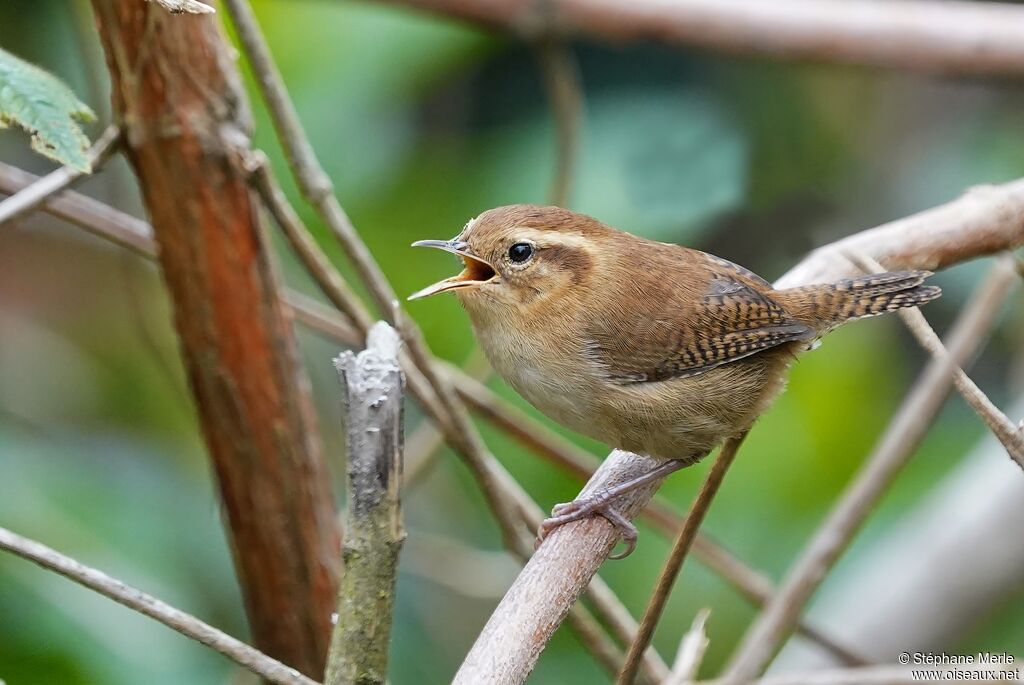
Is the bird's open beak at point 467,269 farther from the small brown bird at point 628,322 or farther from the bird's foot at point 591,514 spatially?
the bird's foot at point 591,514

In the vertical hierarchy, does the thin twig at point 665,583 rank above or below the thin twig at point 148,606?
below

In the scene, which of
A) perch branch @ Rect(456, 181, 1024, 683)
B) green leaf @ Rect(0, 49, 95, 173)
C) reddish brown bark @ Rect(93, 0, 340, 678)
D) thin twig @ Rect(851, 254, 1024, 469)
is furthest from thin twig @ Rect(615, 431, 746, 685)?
green leaf @ Rect(0, 49, 95, 173)

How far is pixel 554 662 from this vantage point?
11.5 ft

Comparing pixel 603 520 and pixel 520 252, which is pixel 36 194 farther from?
pixel 603 520

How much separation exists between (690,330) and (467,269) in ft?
1.72

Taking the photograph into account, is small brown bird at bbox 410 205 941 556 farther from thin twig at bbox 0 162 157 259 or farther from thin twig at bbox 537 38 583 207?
thin twig at bbox 537 38 583 207

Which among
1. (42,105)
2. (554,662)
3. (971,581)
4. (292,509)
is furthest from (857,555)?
(42,105)

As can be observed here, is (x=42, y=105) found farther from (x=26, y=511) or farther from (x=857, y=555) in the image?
(x=857, y=555)

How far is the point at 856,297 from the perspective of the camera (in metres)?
2.53

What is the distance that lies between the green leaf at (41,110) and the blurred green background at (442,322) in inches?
61.7

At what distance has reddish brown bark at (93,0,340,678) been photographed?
2.36 metres

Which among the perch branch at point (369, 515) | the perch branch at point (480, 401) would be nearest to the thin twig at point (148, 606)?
the perch branch at point (369, 515)

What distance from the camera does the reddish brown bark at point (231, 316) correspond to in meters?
2.36

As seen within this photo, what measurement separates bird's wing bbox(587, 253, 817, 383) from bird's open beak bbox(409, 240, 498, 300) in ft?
0.90
